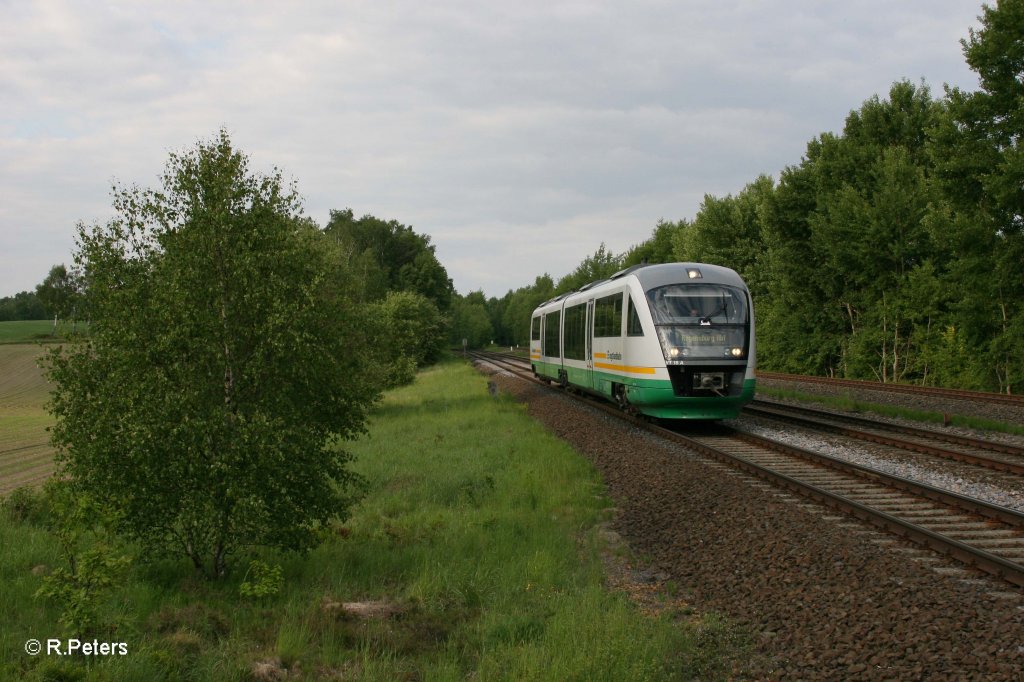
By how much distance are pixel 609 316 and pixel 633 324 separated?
201 cm

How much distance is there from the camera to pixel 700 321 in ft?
48.6

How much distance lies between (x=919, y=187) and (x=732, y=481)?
926 inches

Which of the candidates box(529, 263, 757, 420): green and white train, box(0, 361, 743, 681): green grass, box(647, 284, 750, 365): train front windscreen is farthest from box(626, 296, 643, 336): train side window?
box(0, 361, 743, 681): green grass

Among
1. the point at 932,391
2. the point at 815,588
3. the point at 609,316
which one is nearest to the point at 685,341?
the point at 609,316

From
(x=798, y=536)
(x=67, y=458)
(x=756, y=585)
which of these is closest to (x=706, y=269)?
(x=798, y=536)

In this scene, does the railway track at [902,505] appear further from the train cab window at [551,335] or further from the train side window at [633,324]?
the train cab window at [551,335]

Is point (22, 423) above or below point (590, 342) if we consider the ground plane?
below

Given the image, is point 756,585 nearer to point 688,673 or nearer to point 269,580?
point 688,673

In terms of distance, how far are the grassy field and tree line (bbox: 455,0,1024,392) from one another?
2367cm

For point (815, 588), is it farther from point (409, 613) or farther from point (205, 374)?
point (205, 374)

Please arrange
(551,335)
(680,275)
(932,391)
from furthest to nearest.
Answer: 1. (551,335)
2. (932,391)
3. (680,275)

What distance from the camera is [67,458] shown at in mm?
6348

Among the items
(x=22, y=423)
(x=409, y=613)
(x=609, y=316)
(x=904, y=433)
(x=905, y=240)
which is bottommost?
(x=22, y=423)

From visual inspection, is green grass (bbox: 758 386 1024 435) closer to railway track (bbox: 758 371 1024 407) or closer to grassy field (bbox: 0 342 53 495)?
railway track (bbox: 758 371 1024 407)
